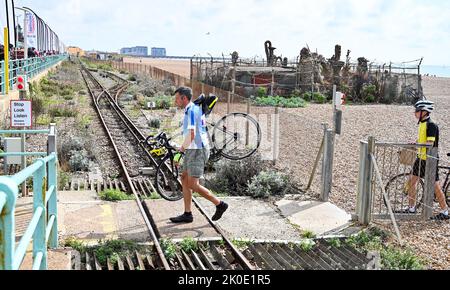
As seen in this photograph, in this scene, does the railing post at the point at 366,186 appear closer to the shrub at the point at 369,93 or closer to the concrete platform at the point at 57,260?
the concrete platform at the point at 57,260

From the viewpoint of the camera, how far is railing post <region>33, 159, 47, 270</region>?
4383mm

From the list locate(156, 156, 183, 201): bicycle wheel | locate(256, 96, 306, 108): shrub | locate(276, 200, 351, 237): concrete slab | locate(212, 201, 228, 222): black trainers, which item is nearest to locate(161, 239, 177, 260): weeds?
locate(212, 201, 228, 222): black trainers

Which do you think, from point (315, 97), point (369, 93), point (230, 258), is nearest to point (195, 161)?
point (230, 258)

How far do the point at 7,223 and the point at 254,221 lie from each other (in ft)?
19.0

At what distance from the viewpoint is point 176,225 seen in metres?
7.76

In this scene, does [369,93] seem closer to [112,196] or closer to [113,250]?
[112,196]

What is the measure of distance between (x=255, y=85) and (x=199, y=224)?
77.5ft

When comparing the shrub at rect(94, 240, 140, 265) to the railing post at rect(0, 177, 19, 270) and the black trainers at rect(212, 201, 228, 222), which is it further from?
the railing post at rect(0, 177, 19, 270)

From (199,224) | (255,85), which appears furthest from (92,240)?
(255,85)

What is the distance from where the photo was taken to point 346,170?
40.1 ft

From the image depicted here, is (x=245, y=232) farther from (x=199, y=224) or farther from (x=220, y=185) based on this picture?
(x=220, y=185)

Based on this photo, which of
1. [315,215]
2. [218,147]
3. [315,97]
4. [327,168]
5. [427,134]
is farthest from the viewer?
[315,97]

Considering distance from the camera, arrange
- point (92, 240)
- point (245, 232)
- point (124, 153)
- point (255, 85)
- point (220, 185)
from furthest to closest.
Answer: point (255, 85) < point (124, 153) < point (220, 185) < point (245, 232) < point (92, 240)

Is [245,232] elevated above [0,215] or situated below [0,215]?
below
